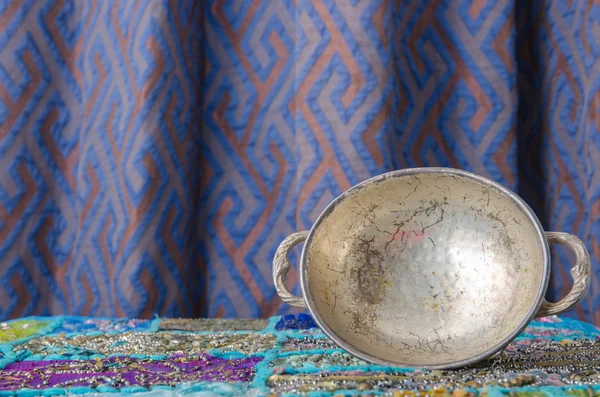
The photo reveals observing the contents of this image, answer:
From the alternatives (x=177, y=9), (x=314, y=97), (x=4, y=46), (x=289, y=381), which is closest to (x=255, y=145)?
(x=314, y=97)

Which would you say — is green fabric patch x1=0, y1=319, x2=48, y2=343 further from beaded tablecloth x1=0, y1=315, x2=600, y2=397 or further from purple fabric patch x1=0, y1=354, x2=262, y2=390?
purple fabric patch x1=0, y1=354, x2=262, y2=390

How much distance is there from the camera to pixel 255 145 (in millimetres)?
1218

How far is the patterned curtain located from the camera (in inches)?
41.4

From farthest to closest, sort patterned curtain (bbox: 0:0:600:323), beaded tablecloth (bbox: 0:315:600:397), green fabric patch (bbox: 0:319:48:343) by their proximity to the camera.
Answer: patterned curtain (bbox: 0:0:600:323)
green fabric patch (bbox: 0:319:48:343)
beaded tablecloth (bbox: 0:315:600:397)

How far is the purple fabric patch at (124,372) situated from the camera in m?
0.64

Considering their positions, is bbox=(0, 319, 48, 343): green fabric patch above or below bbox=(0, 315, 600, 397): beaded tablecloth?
above

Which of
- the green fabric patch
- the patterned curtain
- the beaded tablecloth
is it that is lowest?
the beaded tablecloth

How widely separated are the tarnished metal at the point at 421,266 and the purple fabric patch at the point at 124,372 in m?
0.11

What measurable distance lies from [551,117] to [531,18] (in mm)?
219

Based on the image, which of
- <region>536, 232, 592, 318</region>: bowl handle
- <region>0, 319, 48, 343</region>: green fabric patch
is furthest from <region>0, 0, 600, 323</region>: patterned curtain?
<region>536, 232, 592, 318</region>: bowl handle

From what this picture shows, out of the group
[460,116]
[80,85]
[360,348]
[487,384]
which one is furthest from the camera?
Result: [80,85]

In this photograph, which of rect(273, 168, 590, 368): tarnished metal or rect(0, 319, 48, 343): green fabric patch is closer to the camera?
rect(273, 168, 590, 368): tarnished metal

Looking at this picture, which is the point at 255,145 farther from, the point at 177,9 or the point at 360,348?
the point at 360,348

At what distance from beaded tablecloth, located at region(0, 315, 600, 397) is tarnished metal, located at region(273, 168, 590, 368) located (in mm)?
47
